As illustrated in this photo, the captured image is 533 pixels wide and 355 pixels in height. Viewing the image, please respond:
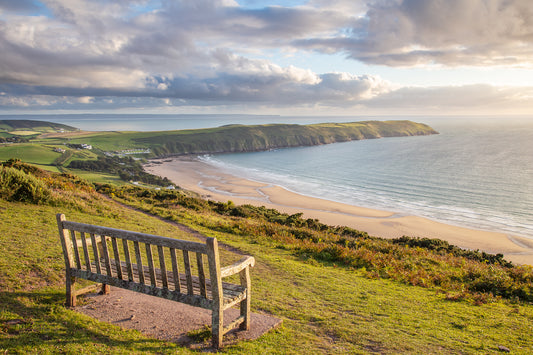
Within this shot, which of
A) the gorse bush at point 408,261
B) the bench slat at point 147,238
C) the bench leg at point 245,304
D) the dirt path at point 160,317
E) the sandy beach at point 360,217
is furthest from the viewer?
the sandy beach at point 360,217

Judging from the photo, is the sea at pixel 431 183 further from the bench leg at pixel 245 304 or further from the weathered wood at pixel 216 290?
the weathered wood at pixel 216 290

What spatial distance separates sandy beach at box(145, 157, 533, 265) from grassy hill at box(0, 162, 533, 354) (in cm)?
2247

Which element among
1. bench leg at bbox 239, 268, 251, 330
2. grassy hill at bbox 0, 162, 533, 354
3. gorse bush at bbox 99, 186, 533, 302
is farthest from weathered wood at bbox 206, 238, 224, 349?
gorse bush at bbox 99, 186, 533, 302

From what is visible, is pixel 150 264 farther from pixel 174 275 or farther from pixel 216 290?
pixel 216 290

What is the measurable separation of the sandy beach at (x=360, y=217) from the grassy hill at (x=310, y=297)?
73.7ft

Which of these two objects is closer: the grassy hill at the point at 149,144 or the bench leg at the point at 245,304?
the bench leg at the point at 245,304

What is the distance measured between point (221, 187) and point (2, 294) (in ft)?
Result: 200

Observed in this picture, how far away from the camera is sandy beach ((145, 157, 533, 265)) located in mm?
33719

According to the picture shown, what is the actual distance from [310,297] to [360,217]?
3667cm

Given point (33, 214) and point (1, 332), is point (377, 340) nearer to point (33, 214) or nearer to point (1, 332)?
point (1, 332)

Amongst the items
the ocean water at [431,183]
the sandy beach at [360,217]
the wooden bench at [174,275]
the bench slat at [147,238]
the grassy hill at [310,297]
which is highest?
the bench slat at [147,238]

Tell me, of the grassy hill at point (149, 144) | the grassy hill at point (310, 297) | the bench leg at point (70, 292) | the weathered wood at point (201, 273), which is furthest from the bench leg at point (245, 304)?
the grassy hill at point (149, 144)

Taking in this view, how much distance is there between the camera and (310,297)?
8523 mm

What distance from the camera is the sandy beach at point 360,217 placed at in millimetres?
33719
